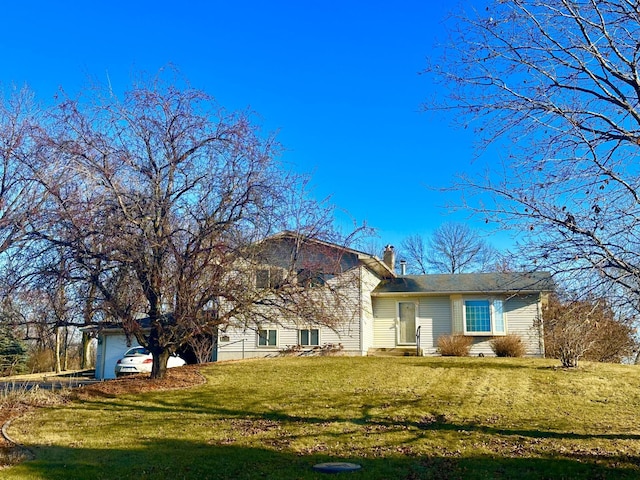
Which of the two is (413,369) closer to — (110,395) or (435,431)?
(435,431)

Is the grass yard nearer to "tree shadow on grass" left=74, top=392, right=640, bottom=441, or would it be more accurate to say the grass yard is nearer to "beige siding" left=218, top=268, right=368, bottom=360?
"tree shadow on grass" left=74, top=392, right=640, bottom=441

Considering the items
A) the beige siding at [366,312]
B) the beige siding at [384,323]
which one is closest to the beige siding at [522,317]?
the beige siding at [384,323]


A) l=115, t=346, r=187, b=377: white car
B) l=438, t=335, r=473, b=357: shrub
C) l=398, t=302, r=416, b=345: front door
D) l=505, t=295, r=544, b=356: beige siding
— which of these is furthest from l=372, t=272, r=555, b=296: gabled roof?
l=115, t=346, r=187, b=377: white car

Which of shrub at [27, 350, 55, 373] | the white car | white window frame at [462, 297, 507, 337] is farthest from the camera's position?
shrub at [27, 350, 55, 373]

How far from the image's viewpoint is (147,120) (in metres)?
14.5

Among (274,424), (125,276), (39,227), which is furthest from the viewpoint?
(125,276)

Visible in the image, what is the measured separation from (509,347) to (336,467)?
16608 millimetres

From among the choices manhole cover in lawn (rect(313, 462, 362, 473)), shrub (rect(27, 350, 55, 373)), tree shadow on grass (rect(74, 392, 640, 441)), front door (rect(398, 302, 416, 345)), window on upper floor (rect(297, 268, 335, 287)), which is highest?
window on upper floor (rect(297, 268, 335, 287))

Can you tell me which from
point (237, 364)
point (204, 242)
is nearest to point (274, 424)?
point (204, 242)

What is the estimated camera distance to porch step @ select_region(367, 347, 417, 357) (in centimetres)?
2423

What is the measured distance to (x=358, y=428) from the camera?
418 inches

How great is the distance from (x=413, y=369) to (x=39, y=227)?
11.7 meters

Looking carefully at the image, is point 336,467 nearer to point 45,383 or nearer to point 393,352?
point 45,383

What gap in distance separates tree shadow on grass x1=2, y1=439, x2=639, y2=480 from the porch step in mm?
15601
